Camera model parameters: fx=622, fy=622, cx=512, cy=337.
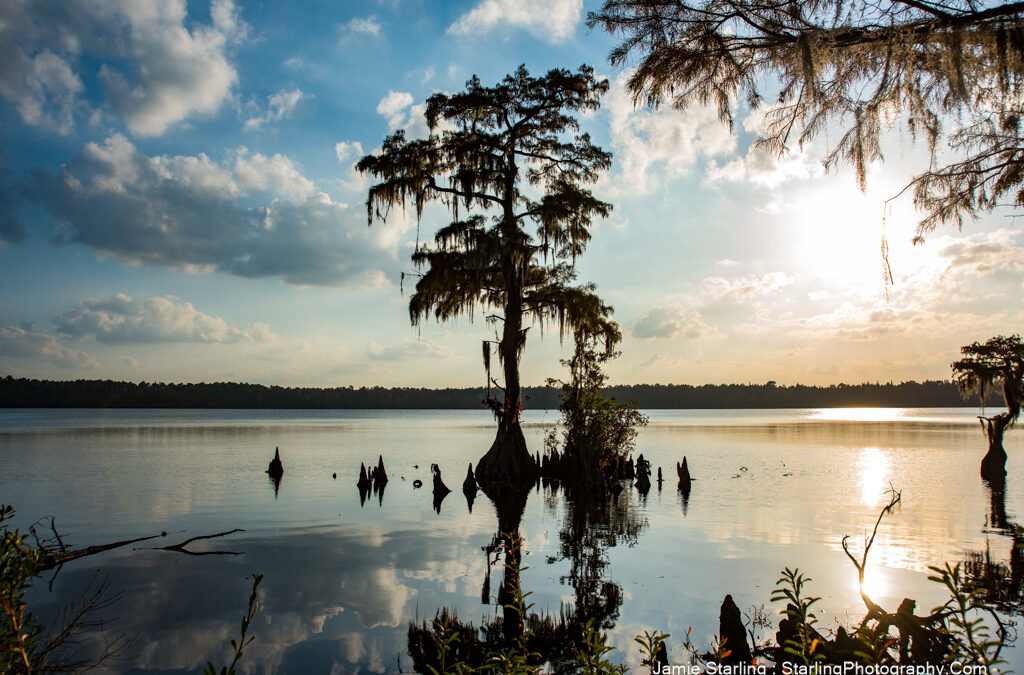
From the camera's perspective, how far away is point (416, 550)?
12.5 m

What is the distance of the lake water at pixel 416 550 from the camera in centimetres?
797

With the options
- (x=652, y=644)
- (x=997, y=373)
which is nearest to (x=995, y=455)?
(x=997, y=373)

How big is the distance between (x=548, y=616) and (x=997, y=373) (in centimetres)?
1950

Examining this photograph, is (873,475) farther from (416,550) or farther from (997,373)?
(416,550)

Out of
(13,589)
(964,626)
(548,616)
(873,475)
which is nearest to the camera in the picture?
(964,626)

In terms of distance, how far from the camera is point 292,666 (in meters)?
6.93

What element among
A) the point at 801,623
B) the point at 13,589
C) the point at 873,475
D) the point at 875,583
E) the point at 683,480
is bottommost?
the point at 873,475

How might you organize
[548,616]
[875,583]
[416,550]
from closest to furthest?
[548,616] < [875,583] < [416,550]

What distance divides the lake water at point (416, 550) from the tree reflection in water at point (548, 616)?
0.49ft

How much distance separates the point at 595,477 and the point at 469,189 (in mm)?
10457

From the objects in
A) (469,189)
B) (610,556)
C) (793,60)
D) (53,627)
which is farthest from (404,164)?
(793,60)

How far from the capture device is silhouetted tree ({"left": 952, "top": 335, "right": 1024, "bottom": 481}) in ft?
65.5

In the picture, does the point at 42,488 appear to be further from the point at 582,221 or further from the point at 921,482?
the point at 921,482

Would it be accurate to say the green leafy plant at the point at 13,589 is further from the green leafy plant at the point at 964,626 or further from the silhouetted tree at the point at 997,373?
the silhouetted tree at the point at 997,373
